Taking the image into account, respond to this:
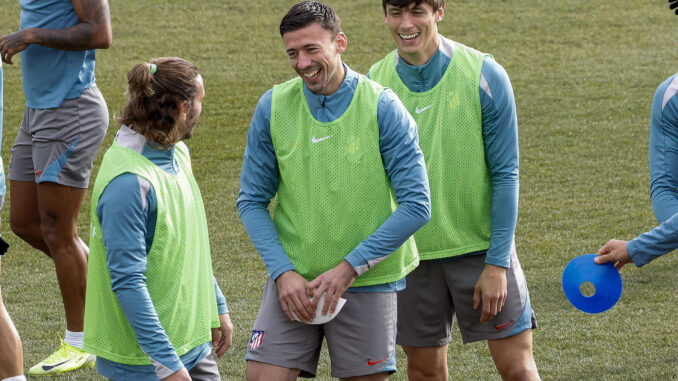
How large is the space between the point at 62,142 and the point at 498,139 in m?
2.45

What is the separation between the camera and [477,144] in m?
3.84

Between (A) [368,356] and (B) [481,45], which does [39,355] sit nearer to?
(A) [368,356]

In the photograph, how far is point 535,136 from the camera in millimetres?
10016

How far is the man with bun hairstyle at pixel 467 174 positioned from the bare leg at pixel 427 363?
0.20 metres

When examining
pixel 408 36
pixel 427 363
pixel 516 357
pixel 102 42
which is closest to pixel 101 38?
pixel 102 42

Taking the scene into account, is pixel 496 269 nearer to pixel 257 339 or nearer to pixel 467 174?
pixel 467 174

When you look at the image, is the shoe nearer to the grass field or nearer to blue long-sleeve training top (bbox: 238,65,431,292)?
the grass field

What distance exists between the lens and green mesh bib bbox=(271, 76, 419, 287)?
3428 millimetres

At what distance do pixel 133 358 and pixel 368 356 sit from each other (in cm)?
78

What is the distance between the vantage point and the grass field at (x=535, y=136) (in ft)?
18.4

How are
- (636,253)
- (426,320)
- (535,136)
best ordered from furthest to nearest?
(535,136) < (426,320) < (636,253)

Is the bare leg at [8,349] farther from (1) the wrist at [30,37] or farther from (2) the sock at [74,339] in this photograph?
(1) the wrist at [30,37]

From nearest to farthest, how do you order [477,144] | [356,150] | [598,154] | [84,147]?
[356,150]
[477,144]
[84,147]
[598,154]

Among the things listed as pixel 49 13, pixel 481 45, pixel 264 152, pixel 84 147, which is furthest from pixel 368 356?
pixel 481 45
